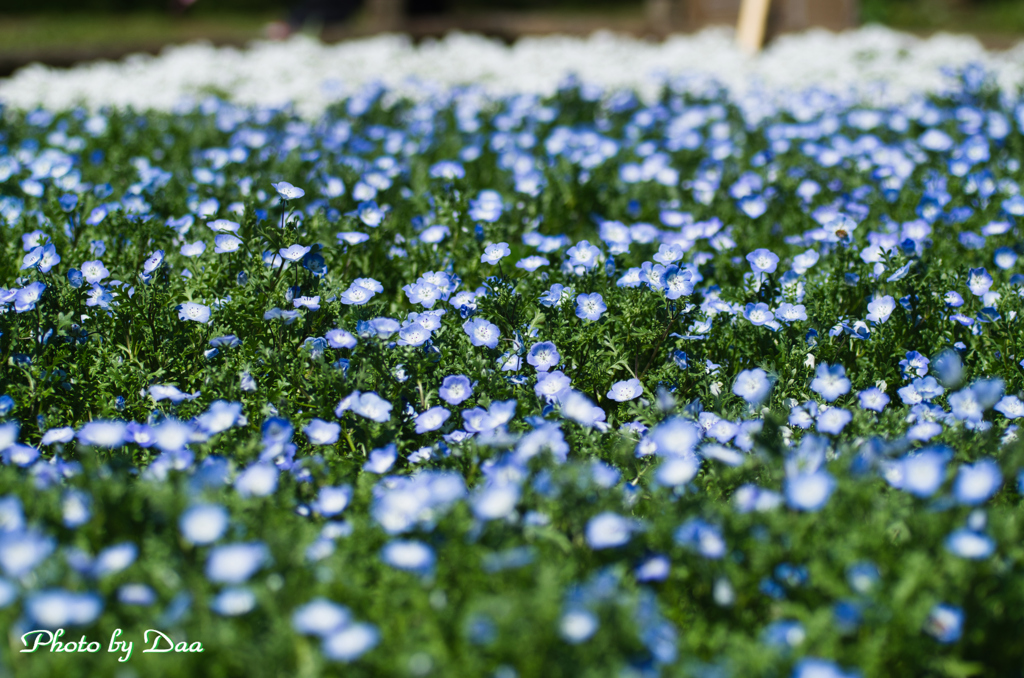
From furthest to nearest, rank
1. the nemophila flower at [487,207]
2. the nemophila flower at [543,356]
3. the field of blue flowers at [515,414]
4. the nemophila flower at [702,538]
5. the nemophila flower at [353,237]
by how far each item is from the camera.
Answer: the nemophila flower at [487,207]
the nemophila flower at [353,237]
the nemophila flower at [543,356]
the nemophila flower at [702,538]
the field of blue flowers at [515,414]

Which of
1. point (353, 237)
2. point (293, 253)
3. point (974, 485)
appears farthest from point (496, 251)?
point (974, 485)

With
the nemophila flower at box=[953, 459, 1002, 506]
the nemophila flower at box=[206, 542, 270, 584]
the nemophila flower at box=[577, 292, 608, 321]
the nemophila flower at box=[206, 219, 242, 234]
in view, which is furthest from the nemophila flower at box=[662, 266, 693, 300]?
the nemophila flower at box=[206, 542, 270, 584]

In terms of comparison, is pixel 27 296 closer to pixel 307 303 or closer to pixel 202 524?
pixel 307 303

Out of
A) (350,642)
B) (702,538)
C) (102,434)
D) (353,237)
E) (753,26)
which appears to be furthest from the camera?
(753,26)

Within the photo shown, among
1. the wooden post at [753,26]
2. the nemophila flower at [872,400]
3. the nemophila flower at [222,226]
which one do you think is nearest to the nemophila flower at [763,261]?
the nemophila flower at [872,400]

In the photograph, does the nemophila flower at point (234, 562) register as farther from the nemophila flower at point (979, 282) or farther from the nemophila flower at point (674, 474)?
the nemophila flower at point (979, 282)
